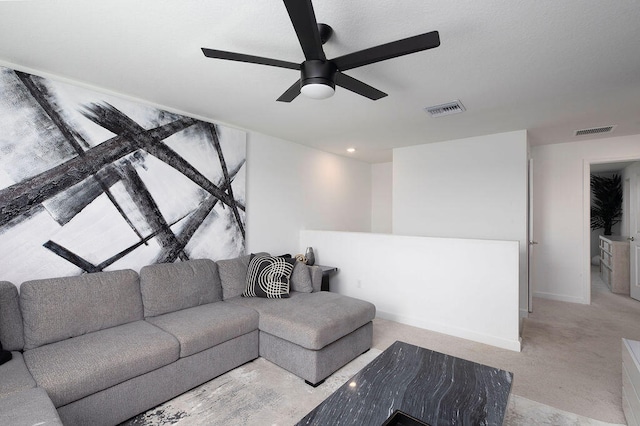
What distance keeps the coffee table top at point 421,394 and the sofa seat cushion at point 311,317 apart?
544 millimetres

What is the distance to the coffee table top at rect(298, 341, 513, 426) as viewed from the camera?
4.46 feet

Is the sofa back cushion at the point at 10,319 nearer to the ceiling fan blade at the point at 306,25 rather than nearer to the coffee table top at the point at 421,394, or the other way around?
the coffee table top at the point at 421,394

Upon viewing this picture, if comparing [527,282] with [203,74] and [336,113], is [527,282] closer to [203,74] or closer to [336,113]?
[336,113]

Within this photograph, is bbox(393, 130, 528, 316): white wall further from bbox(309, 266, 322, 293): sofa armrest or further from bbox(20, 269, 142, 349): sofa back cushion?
bbox(20, 269, 142, 349): sofa back cushion

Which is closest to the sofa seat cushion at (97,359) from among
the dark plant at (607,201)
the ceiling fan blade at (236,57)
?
the ceiling fan blade at (236,57)

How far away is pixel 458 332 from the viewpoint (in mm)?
3252

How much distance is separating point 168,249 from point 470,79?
3.09 m

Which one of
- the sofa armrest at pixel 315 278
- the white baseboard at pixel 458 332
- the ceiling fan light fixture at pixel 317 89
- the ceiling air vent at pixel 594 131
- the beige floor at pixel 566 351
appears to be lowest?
the beige floor at pixel 566 351

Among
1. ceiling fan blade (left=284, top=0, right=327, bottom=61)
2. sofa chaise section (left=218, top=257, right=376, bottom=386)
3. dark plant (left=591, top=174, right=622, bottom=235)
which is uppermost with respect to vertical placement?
ceiling fan blade (left=284, top=0, right=327, bottom=61)

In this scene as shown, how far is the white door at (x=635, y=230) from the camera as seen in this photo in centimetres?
452

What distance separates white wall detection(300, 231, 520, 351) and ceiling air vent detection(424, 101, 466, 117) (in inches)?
52.9

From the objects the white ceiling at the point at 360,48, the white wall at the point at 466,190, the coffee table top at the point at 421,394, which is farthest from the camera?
the white wall at the point at 466,190

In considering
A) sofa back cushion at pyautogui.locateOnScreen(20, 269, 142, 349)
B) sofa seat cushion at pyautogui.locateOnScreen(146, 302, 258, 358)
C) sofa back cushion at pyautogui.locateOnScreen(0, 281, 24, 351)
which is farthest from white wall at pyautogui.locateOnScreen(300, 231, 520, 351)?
sofa back cushion at pyautogui.locateOnScreen(0, 281, 24, 351)

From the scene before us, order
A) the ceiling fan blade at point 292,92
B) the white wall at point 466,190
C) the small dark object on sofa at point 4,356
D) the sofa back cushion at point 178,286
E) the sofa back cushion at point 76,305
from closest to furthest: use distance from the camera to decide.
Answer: the small dark object on sofa at point 4,356 < the ceiling fan blade at point 292,92 < the sofa back cushion at point 76,305 < the sofa back cushion at point 178,286 < the white wall at point 466,190
